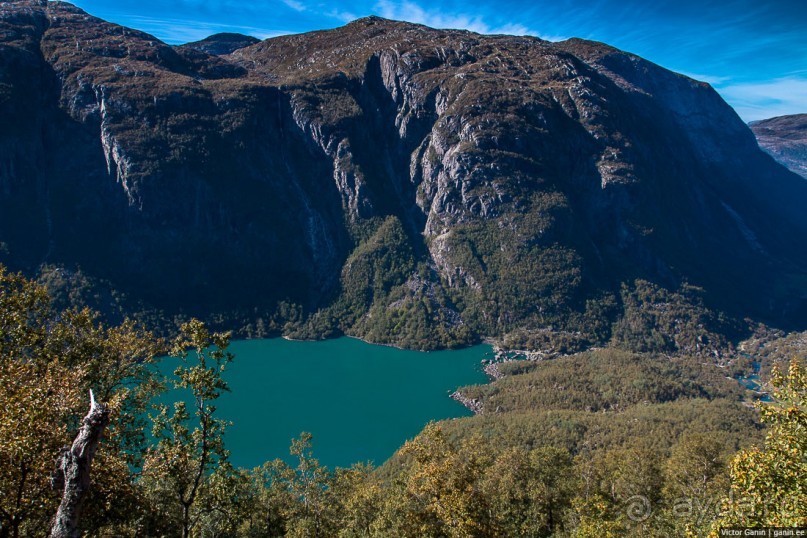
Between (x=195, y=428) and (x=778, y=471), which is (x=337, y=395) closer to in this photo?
(x=195, y=428)

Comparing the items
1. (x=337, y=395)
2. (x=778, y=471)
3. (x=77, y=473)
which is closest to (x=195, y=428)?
(x=77, y=473)

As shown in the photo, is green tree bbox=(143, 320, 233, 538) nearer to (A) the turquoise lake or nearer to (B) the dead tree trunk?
(B) the dead tree trunk

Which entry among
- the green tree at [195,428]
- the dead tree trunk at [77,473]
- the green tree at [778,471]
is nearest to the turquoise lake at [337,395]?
the green tree at [195,428]

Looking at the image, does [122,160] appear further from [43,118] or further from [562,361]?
[562,361]

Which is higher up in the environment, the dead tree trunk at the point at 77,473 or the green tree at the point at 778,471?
the dead tree trunk at the point at 77,473

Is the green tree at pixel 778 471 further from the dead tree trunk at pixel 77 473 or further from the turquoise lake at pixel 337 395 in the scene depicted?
the turquoise lake at pixel 337 395
